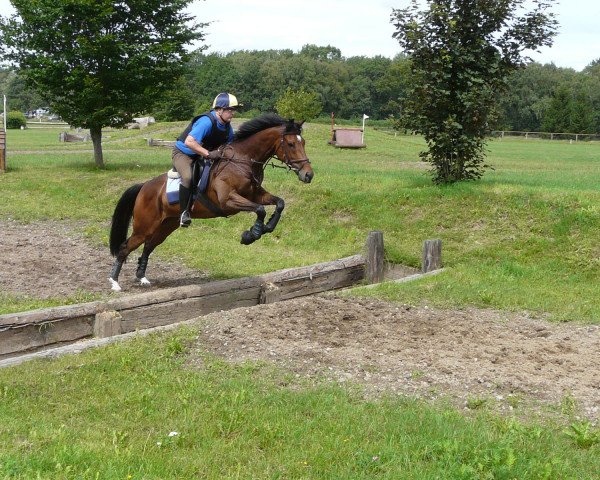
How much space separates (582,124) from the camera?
3150 inches

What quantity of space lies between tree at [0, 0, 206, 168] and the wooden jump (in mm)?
14225

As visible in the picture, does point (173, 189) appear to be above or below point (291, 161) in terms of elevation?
below

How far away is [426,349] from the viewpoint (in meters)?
7.82

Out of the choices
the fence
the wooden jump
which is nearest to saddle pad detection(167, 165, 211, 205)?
the wooden jump

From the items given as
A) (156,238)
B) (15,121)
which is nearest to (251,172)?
(156,238)

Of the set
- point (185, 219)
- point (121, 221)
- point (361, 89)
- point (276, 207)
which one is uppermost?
point (361, 89)

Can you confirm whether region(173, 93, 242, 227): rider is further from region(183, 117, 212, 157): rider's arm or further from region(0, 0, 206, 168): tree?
region(0, 0, 206, 168): tree

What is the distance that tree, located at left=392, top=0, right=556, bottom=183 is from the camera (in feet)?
54.7

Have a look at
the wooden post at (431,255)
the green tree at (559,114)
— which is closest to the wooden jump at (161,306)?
the wooden post at (431,255)

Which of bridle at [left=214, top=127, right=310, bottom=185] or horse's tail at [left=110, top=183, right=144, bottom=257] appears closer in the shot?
bridle at [left=214, top=127, right=310, bottom=185]

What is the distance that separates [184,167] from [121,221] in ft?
7.10

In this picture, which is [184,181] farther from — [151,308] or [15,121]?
[15,121]

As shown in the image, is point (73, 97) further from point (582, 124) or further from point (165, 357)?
point (582, 124)

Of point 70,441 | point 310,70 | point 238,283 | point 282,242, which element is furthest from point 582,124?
point 70,441
